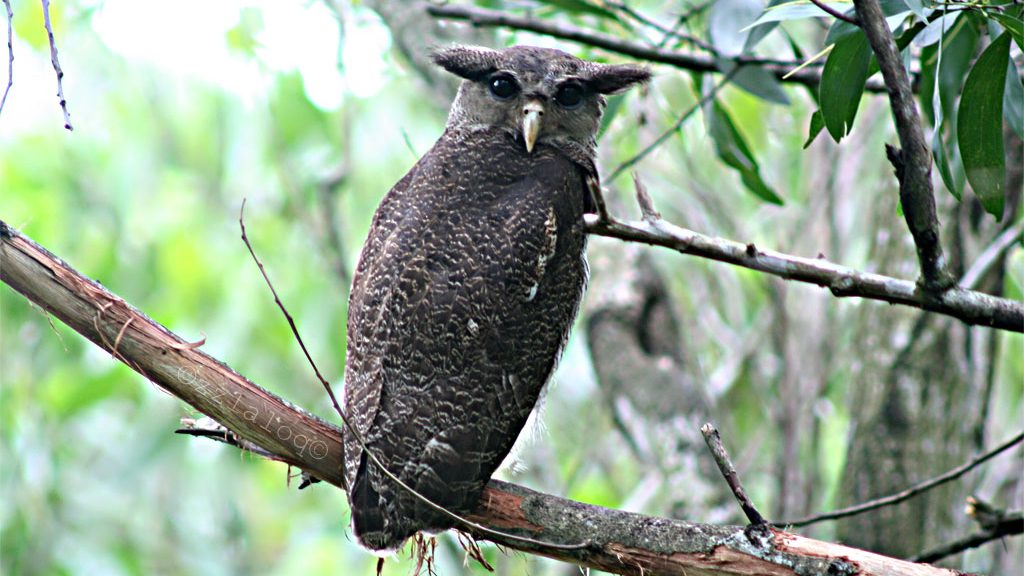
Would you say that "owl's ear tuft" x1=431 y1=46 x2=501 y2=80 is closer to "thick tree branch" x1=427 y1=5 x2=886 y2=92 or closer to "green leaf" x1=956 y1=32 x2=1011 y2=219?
"thick tree branch" x1=427 y1=5 x2=886 y2=92

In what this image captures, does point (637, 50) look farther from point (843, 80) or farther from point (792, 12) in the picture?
point (843, 80)

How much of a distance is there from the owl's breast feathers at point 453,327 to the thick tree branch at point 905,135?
53.9 inches

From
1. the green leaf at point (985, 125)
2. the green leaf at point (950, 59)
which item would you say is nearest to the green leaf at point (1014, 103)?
the green leaf at point (985, 125)

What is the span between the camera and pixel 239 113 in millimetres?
6902

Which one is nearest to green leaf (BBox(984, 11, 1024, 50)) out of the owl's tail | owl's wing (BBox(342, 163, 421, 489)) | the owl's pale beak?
the owl's pale beak

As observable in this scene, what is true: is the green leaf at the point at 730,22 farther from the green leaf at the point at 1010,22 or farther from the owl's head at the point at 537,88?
the green leaf at the point at 1010,22

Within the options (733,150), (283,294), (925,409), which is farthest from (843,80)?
(283,294)

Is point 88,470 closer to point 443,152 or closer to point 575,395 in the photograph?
point 575,395

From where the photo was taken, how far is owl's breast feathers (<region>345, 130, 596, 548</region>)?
120 inches

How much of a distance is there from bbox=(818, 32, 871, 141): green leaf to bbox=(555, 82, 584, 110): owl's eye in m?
1.43

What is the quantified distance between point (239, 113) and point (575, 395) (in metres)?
3.16

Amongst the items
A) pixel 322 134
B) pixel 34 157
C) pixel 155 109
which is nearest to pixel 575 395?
pixel 322 134

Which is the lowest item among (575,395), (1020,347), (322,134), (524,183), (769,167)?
(524,183)

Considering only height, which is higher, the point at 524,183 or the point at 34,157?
the point at 34,157
